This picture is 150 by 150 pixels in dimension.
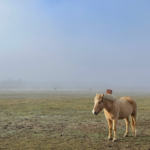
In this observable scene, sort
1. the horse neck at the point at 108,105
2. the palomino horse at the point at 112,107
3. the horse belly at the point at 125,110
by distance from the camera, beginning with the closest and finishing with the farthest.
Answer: the palomino horse at the point at 112,107
the horse neck at the point at 108,105
the horse belly at the point at 125,110

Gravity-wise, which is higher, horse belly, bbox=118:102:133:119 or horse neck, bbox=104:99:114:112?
horse neck, bbox=104:99:114:112

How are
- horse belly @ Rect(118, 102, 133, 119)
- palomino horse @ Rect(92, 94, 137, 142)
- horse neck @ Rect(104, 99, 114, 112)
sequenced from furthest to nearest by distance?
horse belly @ Rect(118, 102, 133, 119)
horse neck @ Rect(104, 99, 114, 112)
palomino horse @ Rect(92, 94, 137, 142)

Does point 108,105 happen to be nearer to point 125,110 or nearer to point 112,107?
point 112,107

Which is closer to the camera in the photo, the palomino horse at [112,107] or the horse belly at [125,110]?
the palomino horse at [112,107]

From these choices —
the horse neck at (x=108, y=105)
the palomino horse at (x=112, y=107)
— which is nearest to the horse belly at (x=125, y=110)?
the palomino horse at (x=112, y=107)

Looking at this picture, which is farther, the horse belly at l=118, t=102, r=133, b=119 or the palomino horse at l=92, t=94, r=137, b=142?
the horse belly at l=118, t=102, r=133, b=119

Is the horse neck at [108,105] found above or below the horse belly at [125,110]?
above

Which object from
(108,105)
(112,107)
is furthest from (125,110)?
(108,105)

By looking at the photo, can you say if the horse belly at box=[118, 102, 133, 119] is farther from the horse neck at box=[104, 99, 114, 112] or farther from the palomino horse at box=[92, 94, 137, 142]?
the horse neck at box=[104, 99, 114, 112]

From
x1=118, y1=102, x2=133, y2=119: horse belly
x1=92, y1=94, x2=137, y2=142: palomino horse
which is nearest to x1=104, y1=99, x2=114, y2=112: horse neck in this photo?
x1=92, y1=94, x2=137, y2=142: palomino horse

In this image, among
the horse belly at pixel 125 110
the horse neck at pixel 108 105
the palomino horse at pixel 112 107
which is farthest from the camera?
the horse belly at pixel 125 110

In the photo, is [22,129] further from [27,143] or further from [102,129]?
[102,129]

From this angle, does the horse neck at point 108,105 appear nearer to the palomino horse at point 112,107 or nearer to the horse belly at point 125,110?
the palomino horse at point 112,107

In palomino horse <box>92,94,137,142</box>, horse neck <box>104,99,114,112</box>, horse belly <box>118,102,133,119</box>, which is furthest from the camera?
horse belly <box>118,102,133,119</box>
